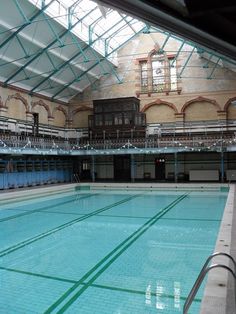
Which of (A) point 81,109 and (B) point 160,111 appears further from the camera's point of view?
(A) point 81,109

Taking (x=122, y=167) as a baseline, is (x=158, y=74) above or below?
above

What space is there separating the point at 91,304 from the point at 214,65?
23068 mm

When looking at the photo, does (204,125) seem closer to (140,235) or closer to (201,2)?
(140,235)

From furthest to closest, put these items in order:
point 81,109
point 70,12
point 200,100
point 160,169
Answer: point 81,109 → point 160,169 → point 200,100 → point 70,12

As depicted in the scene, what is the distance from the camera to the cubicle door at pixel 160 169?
84.7ft

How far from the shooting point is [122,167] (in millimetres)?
27062

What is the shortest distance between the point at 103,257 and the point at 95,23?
17.4 m

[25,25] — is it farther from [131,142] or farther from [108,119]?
[108,119]

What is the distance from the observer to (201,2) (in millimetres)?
2205

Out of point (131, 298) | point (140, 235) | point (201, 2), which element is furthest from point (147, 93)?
point (201, 2)

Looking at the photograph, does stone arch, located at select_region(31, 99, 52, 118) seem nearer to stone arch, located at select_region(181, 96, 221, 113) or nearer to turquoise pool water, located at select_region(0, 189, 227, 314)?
stone arch, located at select_region(181, 96, 221, 113)

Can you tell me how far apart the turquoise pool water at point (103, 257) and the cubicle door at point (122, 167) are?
13353 mm

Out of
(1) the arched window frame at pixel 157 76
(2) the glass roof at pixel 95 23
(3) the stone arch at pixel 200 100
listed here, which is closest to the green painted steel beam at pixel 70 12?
(2) the glass roof at pixel 95 23

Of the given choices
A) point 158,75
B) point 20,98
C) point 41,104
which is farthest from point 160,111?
point 20,98
